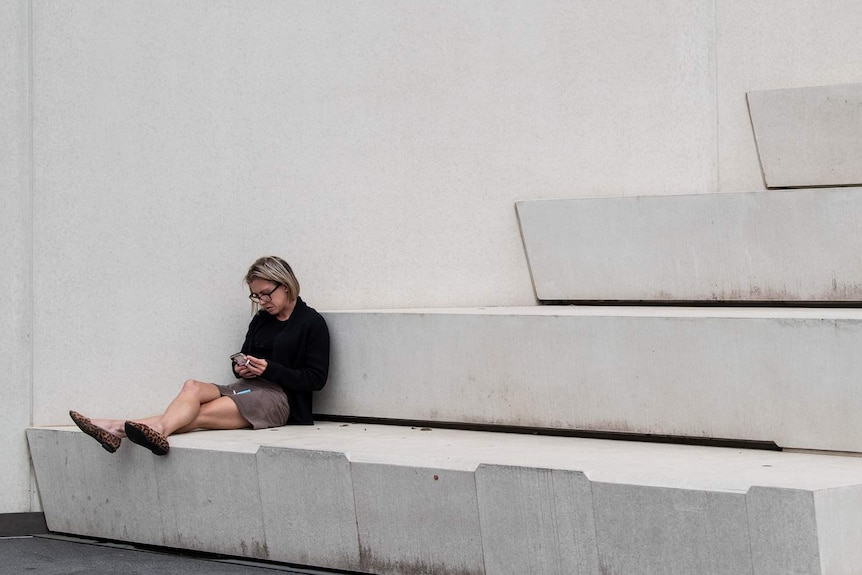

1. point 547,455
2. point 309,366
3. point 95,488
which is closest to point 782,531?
point 547,455

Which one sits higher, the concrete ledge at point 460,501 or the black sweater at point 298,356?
the black sweater at point 298,356

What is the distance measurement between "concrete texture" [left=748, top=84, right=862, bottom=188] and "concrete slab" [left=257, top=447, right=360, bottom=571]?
326 cm

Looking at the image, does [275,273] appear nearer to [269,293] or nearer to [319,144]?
[269,293]

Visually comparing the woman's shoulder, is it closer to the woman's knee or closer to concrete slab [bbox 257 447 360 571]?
the woman's knee

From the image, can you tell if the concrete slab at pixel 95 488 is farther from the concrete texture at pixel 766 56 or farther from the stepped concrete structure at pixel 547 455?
the concrete texture at pixel 766 56

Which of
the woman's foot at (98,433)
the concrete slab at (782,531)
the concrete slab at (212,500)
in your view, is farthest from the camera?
the woman's foot at (98,433)

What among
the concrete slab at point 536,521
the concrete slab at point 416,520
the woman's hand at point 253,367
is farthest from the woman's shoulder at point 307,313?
the concrete slab at point 536,521

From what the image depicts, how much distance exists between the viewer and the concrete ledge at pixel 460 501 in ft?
11.9

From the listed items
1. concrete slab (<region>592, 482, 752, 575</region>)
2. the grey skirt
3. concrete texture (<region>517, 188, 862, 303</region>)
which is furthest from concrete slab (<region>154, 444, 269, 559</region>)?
concrete texture (<region>517, 188, 862, 303</region>)

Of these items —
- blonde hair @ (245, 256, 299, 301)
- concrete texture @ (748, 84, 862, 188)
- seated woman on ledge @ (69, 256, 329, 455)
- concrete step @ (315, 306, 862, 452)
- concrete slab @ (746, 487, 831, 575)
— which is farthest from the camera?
concrete texture @ (748, 84, 862, 188)

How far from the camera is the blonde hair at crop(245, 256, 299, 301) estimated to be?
220 inches

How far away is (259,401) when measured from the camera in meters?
5.46

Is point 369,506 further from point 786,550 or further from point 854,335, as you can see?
point 854,335

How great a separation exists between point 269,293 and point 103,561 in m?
1.48
